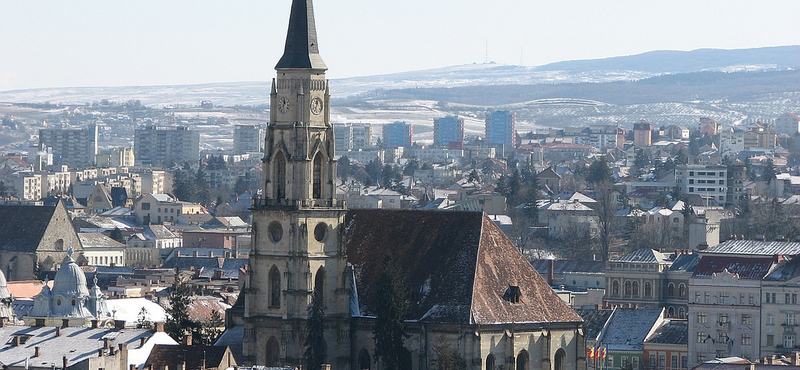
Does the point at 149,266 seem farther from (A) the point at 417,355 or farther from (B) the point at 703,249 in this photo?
(A) the point at 417,355

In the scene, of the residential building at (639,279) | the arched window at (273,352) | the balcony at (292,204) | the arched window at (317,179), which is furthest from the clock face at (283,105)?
the residential building at (639,279)

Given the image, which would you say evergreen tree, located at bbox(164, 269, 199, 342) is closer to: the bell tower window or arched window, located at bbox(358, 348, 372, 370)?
arched window, located at bbox(358, 348, 372, 370)

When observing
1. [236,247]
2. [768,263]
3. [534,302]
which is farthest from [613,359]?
[236,247]

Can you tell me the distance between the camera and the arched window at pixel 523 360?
7662cm

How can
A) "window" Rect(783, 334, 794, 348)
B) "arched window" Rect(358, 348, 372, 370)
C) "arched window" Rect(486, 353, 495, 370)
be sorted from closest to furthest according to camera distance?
"arched window" Rect(486, 353, 495, 370)
"arched window" Rect(358, 348, 372, 370)
"window" Rect(783, 334, 794, 348)

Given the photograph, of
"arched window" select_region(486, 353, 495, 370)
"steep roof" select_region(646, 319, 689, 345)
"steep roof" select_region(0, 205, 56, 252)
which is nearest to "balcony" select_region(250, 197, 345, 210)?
"arched window" select_region(486, 353, 495, 370)

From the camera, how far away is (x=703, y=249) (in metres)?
120

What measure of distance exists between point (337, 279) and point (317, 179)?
330 centimetres

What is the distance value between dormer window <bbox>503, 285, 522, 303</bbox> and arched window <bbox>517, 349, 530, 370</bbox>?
1.63 meters

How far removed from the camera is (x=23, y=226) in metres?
138

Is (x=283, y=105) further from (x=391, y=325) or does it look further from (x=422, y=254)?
(x=391, y=325)

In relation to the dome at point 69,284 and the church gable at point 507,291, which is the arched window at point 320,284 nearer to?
the church gable at point 507,291

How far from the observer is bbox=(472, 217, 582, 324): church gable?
76.0m

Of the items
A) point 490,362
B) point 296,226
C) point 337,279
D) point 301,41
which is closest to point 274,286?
point 337,279
